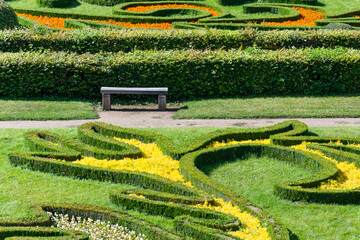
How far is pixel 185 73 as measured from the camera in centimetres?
1465

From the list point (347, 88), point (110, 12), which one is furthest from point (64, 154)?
point (110, 12)

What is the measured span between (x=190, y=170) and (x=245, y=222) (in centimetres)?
171

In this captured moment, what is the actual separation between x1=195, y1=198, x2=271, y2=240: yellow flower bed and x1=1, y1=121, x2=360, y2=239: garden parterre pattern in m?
0.01

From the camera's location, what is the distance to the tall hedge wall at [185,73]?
1450 centimetres

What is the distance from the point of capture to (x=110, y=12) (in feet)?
91.7

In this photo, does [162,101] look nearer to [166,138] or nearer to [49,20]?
[166,138]

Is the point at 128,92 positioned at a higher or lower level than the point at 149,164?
higher

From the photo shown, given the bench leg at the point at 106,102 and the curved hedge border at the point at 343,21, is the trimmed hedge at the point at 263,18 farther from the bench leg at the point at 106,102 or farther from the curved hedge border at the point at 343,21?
the bench leg at the point at 106,102

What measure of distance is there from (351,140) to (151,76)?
238 inches

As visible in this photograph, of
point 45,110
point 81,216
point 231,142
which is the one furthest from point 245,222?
point 45,110

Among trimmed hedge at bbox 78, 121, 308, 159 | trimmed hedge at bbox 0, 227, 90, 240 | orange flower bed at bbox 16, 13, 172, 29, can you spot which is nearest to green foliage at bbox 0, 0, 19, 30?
orange flower bed at bbox 16, 13, 172, 29

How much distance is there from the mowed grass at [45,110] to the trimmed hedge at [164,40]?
3.20 metres

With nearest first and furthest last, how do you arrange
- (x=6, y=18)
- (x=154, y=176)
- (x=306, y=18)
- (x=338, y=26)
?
1. (x=154, y=176)
2. (x=6, y=18)
3. (x=338, y=26)
4. (x=306, y=18)

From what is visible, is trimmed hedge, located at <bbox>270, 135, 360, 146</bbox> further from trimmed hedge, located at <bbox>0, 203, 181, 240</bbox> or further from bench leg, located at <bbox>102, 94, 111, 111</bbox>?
bench leg, located at <bbox>102, 94, 111, 111</bbox>
